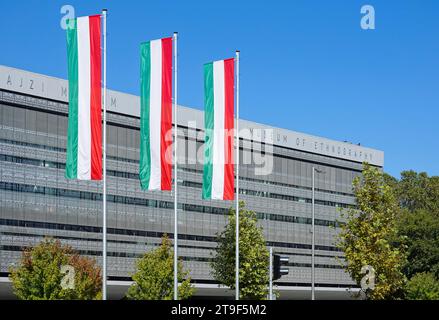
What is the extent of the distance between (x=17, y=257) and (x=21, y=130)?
50.2ft

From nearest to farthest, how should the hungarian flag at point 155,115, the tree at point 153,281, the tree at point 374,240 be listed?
1. the hungarian flag at point 155,115
2. the tree at point 153,281
3. the tree at point 374,240

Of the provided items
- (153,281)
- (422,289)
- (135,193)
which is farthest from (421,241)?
(153,281)

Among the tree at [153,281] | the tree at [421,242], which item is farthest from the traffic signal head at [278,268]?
the tree at [421,242]

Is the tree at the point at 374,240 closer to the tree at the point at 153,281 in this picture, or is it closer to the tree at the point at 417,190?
the tree at the point at 153,281

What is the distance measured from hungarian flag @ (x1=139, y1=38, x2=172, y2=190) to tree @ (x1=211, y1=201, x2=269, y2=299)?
28963mm

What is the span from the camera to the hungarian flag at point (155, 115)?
148 feet

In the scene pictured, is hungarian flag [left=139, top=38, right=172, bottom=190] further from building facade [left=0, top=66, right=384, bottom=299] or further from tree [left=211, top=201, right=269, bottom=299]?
building facade [left=0, top=66, right=384, bottom=299]

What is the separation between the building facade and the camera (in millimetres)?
104812

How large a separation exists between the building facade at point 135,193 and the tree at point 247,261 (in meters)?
17.3

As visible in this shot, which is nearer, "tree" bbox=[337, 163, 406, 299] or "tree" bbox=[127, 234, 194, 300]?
"tree" bbox=[127, 234, 194, 300]

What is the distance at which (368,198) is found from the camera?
68.1m

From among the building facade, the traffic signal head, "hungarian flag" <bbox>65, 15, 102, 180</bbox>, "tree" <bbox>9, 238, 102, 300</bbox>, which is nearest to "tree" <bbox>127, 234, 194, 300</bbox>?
"tree" <bbox>9, 238, 102, 300</bbox>

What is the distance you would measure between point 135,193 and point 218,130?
232 feet

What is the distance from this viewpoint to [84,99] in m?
42.2
